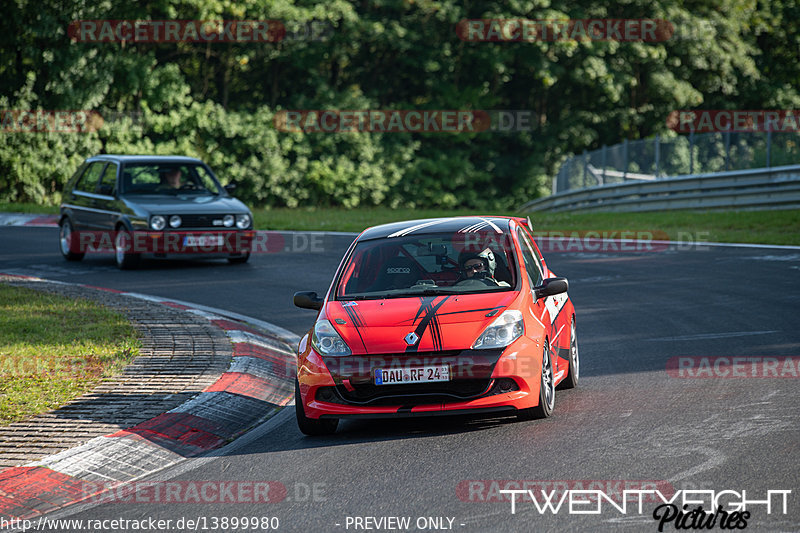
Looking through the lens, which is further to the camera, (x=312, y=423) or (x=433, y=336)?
(x=312, y=423)

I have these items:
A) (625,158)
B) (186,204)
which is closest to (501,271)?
(186,204)

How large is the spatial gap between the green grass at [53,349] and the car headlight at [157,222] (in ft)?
11.5

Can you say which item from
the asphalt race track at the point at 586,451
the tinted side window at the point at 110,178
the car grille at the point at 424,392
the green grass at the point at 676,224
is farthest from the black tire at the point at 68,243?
the car grille at the point at 424,392

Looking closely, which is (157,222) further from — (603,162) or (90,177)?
(603,162)

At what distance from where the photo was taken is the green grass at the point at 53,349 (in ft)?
25.8

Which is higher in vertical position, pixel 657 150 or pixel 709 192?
pixel 657 150

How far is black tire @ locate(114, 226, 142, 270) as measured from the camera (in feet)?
55.2

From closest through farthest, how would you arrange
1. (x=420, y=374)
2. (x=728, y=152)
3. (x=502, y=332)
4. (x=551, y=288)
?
(x=420, y=374) < (x=502, y=332) < (x=551, y=288) < (x=728, y=152)

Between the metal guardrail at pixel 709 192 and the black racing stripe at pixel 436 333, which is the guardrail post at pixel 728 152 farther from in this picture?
the black racing stripe at pixel 436 333

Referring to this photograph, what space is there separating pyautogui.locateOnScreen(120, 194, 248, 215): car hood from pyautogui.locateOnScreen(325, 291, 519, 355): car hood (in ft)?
31.6

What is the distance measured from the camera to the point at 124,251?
16875 mm

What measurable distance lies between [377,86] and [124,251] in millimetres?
30657

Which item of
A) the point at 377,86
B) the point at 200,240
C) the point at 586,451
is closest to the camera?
the point at 586,451

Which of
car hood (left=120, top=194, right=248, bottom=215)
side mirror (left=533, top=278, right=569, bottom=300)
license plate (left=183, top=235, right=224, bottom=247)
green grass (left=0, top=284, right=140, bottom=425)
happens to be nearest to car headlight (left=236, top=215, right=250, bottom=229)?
car hood (left=120, top=194, right=248, bottom=215)
